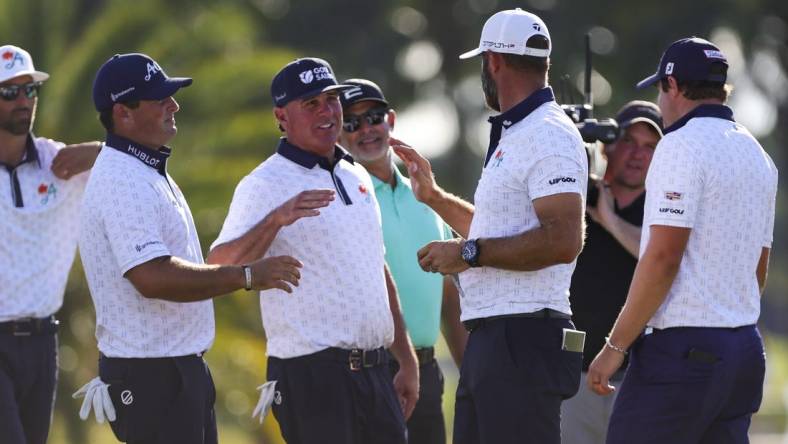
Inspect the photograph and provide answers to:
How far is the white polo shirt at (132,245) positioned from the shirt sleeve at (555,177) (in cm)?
164

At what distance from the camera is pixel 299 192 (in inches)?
268

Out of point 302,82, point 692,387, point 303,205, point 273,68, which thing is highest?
point 302,82

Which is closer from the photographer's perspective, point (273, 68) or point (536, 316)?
point (536, 316)

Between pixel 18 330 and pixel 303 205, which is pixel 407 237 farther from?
pixel 18 330

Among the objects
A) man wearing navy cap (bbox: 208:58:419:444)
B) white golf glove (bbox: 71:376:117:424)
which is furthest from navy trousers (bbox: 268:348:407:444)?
white golf glove (bbox: 71:376:117:424)

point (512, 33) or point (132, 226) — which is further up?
point (512, 33)

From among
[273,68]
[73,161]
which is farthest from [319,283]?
[273,68]

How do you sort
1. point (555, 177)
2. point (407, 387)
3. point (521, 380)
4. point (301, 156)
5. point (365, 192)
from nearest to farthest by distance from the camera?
point (555, 177)
point (521, 380)
point (301, 156)
point (365, 192)
point (407, 387)

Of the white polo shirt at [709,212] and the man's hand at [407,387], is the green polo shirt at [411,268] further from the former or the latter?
the white polo shirt at [709,212]

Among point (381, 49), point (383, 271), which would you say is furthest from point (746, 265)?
point (381, 49)

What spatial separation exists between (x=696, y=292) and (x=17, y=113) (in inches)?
154

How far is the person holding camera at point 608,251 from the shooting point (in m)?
7.94

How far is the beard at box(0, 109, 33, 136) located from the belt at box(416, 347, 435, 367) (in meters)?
2.47

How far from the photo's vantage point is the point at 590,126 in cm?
763
